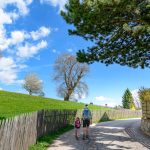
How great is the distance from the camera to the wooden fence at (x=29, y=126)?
11.2 metres

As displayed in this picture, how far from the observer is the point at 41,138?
778 inches

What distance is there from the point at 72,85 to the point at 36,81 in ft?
85.6

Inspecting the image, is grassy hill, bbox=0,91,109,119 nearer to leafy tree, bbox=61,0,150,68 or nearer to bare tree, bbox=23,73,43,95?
leafy tree, bbox=61,0,150,68

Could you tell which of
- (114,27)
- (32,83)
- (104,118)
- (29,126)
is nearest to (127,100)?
(32,83)

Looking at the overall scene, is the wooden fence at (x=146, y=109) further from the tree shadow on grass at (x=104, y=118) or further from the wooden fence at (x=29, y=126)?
the tree shadow on grass at (x=104, y=118)

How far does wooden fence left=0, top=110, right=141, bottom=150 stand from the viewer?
36.6 feet

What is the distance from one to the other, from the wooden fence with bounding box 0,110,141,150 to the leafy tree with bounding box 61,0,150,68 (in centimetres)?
483

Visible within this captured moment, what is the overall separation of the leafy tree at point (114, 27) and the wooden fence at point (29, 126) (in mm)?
4826

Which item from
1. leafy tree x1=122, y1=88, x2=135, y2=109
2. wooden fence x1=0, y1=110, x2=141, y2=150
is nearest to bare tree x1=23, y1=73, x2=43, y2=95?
leafy tree x1=122, y1=88, x2=135, y2=109

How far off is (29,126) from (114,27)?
8.30 m

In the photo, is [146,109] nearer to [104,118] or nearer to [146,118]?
[146,118]

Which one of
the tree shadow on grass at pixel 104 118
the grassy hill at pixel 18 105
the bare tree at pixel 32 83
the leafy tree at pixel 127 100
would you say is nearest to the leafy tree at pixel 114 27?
the grassy hill at pixel 18 105

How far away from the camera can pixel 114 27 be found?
2073cm

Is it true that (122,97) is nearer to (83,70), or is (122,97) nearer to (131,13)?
(83,70)
